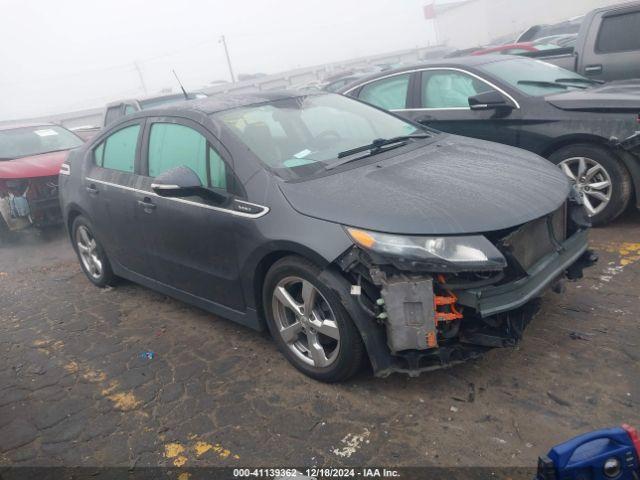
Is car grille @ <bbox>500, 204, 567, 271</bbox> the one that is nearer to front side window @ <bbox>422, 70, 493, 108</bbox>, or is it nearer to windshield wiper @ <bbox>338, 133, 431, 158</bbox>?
windshield wiper @ <bbox>338, 133, 431, 158</bbox>

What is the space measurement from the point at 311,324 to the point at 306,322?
0.04m

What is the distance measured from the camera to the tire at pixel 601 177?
4711 millimetres

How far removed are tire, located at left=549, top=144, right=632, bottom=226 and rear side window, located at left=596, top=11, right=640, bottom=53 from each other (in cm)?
238

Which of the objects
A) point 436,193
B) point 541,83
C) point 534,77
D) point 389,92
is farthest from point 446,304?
point 389,92

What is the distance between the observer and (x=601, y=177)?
483 cm

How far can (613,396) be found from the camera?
107 inches

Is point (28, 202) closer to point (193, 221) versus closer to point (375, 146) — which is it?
point (193, 221)

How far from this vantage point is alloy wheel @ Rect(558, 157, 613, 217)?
4805 mm

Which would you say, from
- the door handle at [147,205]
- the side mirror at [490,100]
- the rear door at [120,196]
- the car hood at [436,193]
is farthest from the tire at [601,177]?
the rear door at [120,196]

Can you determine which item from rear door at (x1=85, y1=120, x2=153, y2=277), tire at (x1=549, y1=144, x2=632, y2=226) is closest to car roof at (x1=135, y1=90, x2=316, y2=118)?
rear door at (x1=85, y1=120, x2=153, y2=277)

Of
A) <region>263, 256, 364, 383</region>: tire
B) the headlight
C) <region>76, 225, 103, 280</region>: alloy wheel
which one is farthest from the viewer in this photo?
<region>76, 225, 103, 280</region>: alloy wheel

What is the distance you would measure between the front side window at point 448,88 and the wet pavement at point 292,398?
7.34 ft

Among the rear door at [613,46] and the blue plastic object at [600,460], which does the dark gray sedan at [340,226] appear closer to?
the blue plastic object at [600,460]

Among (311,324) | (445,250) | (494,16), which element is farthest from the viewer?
(494,16)
